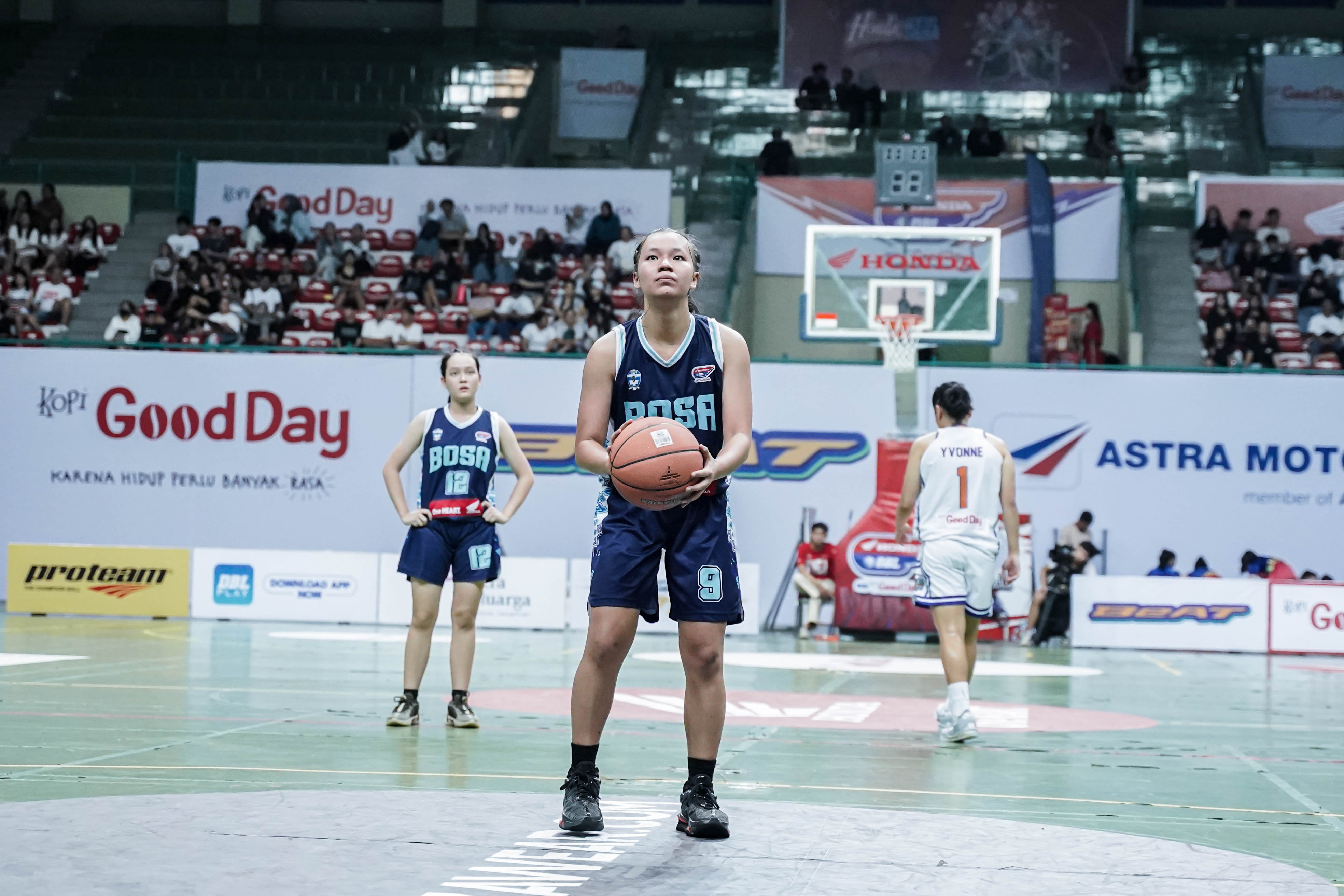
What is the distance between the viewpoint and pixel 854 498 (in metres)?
20.0

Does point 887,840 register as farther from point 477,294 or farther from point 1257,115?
point 1257,115

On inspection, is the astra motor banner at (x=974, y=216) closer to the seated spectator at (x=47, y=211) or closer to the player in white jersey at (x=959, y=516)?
the seated spectator at (x=47, y=211)

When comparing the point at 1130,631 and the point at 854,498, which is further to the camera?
the point at 854,498

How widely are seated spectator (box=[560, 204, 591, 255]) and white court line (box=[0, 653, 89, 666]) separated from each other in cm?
1370

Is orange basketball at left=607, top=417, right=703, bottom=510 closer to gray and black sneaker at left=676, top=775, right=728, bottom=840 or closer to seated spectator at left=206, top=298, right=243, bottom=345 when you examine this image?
gray and black sneaker at left=676, top=775, right=728, bottom=840

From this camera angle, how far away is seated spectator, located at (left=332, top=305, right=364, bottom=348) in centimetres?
2266

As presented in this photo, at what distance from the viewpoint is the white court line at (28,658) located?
39.4 feet

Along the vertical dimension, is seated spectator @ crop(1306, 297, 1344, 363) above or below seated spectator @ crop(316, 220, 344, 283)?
below

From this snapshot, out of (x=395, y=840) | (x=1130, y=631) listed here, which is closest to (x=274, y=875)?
(x=395, y=840)

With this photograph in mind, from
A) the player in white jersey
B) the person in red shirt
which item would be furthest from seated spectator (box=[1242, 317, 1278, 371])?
the player in white jersey

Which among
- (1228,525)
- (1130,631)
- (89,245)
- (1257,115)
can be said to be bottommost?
(1130,631)

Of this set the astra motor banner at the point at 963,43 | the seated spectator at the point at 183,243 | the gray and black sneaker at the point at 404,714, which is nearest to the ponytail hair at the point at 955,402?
the gray and black sneaker at the point at 404,714

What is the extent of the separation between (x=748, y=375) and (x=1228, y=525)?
15872 millimetres

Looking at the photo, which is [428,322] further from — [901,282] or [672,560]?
[672,560]
